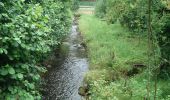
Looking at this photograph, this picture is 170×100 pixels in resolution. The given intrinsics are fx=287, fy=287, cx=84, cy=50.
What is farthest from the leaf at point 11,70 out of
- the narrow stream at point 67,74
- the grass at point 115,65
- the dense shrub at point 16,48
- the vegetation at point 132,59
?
the narrow stream at point 67,74

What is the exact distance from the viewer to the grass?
994 centimetres

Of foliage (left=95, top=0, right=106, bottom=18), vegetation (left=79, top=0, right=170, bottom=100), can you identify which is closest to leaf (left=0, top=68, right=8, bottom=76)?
vegetation (left=79, top=0, right=170, bottom=100)

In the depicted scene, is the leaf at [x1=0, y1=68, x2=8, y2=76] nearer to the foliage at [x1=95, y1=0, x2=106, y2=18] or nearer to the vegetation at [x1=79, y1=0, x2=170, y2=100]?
the vegetation at [x1=79, y1=0, x2=170, y2=100]

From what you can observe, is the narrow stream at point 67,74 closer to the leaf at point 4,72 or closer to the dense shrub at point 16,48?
the dense shrub at point 16,48

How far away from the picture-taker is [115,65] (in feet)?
44.6

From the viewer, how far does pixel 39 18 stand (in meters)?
6.14

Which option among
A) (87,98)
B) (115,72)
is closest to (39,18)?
(87,98)

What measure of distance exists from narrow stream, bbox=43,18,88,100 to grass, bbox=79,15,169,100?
722 millimetres

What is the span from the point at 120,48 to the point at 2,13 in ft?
39.1

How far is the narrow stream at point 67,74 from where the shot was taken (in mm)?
12406

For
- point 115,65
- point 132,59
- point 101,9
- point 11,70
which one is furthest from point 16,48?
point 101,9

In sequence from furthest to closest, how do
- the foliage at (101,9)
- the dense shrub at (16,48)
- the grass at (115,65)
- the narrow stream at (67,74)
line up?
the foliage at (101,9), the narrow stream at (67,74), the grass at (115,65), the dense shrub at (16,48)

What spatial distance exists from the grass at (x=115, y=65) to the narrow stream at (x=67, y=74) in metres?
0.72

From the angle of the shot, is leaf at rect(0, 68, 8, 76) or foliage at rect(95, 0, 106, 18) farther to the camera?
foliage at rect(95, 0, 106, 18)
